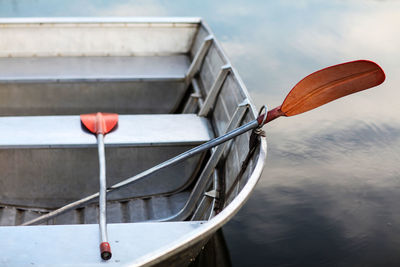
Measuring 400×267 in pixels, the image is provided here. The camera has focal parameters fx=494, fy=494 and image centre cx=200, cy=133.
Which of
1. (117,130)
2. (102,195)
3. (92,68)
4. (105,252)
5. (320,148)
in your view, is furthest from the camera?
(320,148)

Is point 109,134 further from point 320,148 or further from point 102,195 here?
point 320,148

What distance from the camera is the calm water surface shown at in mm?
3260

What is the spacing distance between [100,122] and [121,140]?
0.56 ft

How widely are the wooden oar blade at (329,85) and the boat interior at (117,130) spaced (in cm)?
20

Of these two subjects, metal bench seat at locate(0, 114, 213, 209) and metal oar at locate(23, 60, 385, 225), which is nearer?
metal oar at locate(23, 60, 385, 225)

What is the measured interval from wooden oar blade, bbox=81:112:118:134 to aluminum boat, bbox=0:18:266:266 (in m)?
0.04

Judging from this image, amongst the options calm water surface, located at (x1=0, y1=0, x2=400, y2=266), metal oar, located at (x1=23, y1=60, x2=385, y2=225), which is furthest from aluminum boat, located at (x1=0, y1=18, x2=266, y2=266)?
calm water surface, located at (x1=0, y1=0, x2=400, y2=266)

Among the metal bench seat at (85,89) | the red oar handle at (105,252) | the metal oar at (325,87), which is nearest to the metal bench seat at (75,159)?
the metal oar at (325,87)

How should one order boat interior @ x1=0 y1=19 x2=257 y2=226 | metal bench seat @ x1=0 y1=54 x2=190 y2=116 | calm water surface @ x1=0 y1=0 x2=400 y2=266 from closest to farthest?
1. boat interior @ x1=0 y1=19 x2=257 y2=226
2. calm water surface @ x1=0 y1=0 x2=400 y2=266
3. metal bench seat @ x1=0 y1=54 x2=190 y2=116

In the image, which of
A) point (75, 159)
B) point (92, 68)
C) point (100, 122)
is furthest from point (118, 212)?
point (92, 68)

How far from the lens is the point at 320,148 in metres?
4.37

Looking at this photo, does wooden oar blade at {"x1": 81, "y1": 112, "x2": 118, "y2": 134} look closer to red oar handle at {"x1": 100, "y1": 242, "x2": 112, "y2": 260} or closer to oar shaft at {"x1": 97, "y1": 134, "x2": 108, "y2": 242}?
oar shaft at {"x1": 97, "y1": 134, "x2": 108, "y2": 242}

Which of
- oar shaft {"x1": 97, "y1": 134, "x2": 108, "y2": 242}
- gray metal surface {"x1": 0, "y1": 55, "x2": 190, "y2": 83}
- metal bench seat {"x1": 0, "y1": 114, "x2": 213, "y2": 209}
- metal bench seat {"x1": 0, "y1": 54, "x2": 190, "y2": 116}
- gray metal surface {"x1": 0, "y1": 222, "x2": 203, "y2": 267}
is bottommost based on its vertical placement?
gray metal surface {"x1": 0, "y1": 222, "x2": 203, "y2": 267}

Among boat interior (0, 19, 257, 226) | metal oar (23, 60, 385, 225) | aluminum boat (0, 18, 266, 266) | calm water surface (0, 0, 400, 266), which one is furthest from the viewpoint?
calm water surface (0, 0, 400, 266)
